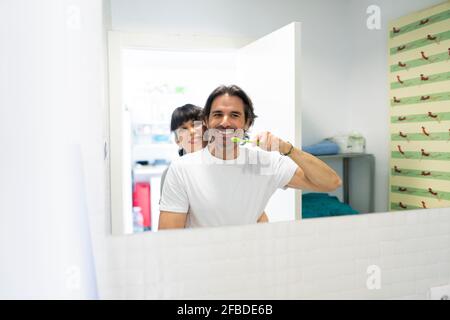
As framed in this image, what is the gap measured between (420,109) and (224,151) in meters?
0.47

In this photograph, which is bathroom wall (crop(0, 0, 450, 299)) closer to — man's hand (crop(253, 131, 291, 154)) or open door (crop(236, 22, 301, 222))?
open door (crop(236, 22, 301, 222))

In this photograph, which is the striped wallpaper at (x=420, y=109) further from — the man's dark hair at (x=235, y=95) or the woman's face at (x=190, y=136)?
the woman's face at (x=190, y=136)

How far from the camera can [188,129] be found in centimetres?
80

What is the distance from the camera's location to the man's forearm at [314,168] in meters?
0.87

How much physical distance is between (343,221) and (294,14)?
0.47 metres

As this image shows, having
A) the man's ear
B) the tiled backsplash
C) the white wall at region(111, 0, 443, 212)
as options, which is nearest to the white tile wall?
the tiled backsplash

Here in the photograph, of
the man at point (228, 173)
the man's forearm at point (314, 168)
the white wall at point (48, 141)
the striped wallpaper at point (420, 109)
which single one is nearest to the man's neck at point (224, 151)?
the man at point (228, 173)

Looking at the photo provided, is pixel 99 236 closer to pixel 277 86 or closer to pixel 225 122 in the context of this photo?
pixel 225 122

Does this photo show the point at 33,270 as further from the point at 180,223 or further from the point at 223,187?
the point at 223,187

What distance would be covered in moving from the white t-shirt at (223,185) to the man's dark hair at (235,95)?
0.07 metres

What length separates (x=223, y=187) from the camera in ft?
2.74

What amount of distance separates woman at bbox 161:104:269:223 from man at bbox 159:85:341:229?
0.04 ft

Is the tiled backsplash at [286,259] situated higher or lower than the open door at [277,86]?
lower

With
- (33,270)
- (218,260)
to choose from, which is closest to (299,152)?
(218,260)
